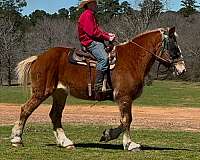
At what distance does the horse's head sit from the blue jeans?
1.27 m

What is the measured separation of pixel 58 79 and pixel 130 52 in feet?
5.43

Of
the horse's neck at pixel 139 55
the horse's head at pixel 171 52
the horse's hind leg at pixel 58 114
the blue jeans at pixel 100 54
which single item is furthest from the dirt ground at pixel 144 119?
the blue jeans at pixel 100 54

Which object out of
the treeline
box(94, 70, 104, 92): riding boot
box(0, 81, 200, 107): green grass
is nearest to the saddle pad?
box(94, 70, 104, 92): riding boot

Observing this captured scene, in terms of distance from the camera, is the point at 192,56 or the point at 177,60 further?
the point at 192,56

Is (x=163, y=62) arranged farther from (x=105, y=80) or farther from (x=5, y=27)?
(x=5, y=27)

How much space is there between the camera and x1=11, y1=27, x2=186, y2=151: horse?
37.4 ft

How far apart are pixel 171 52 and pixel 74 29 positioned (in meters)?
84.6

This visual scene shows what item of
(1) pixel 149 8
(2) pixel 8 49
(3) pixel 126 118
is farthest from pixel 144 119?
(2) pixel 8 49

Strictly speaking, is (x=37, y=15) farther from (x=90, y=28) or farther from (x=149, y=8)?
(x=90, y=28)

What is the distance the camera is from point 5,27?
81875 mm

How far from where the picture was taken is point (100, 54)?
11.4 metres

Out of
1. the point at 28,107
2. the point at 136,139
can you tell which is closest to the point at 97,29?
the point at 28,107

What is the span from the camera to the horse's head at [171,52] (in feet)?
38.0

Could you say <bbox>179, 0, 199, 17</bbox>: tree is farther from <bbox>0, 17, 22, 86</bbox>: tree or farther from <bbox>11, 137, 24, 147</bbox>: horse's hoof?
<bbox>11, 137, 24, 147</bbox>: horse's hoof
